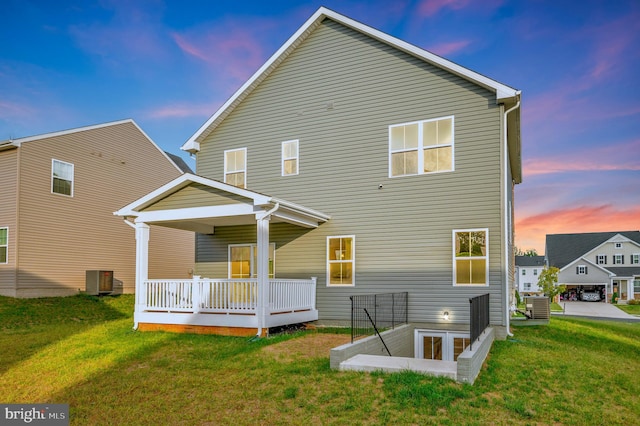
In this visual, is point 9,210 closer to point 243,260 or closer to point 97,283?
point 97,283

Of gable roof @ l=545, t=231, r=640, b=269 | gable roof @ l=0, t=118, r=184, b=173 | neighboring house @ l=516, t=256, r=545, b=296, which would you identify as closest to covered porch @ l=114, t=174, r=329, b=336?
gable roof @ l=0, t=118, r=184, b=173

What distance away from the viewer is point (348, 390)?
20.5ft

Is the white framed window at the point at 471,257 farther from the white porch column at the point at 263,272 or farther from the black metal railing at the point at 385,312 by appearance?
the white porch column at the point at 263,272

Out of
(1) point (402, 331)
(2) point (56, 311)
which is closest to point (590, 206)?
(1) point (402, 331)

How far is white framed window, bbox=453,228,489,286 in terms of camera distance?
11030 mm

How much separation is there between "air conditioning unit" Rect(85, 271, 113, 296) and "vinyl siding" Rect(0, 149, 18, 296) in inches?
115

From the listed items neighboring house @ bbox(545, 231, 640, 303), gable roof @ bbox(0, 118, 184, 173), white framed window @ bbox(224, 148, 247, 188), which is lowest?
neighboring house @ bbox(545, 231, 640, 303)

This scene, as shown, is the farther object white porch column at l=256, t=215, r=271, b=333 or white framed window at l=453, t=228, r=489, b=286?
white framed window at l=453, t=228, r=489, b=286

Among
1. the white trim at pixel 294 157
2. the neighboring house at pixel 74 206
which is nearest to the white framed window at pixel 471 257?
the white trim at pixel 294 157

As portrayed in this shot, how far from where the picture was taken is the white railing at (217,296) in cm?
1100

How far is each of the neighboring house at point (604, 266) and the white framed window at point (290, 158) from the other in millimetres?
45594

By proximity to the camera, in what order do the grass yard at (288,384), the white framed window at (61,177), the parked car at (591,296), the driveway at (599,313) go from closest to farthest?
1. the grass yard at (288,384)
2. the white framed window at (61,177)
3. the driveway at (599,313)
4. the parked car at (591,296)

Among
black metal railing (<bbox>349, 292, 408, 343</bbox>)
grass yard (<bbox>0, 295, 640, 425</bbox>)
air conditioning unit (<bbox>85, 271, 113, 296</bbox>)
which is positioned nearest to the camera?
grass yard (<bbox>0, 295, 640, 425</bbox>)

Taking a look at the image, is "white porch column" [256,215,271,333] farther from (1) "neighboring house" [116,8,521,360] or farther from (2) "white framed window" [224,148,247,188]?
(2) "white framed window" [224,148,247,188]
